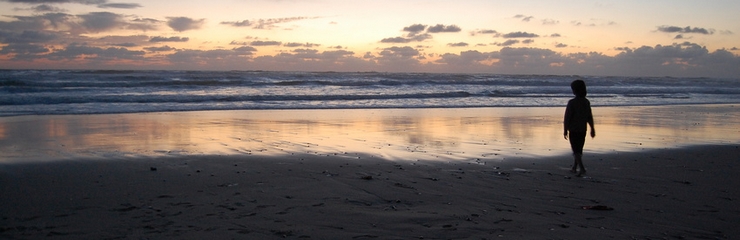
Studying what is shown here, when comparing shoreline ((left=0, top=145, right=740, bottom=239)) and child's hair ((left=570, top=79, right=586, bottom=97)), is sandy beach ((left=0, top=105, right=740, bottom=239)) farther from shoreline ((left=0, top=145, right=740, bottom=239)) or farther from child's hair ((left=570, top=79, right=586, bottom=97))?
child's hair ((left=570, top=79, right=586, bottom=97))

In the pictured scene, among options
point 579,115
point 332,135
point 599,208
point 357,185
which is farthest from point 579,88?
point 332,135

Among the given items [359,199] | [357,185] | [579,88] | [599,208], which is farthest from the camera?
[579,88]

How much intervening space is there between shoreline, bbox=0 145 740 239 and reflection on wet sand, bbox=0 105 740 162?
113 cm

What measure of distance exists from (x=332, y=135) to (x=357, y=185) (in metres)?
5.71

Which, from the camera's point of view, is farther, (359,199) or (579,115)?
(579,115)

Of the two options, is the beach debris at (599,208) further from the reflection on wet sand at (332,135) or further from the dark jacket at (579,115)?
the reflection on wet sand at (332,135)

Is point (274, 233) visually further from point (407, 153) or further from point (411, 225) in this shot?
point (407, 153)

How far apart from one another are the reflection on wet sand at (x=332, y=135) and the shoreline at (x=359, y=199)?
3.70 ft

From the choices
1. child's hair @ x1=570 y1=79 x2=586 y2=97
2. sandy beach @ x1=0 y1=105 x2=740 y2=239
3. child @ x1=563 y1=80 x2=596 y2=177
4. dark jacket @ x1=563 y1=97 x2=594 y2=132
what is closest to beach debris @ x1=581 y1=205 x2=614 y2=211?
sandy beach @ x1=0 y1=105 x2=740 y2=239

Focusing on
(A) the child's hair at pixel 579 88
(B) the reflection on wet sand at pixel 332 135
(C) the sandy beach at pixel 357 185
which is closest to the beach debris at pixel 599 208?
(C) the sandy beach at pixel 357 185

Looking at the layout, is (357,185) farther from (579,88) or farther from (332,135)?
(332,135)

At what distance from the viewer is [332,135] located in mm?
12562

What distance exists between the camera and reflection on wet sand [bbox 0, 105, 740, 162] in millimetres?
9906

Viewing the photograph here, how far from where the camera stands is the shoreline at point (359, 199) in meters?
4.96
